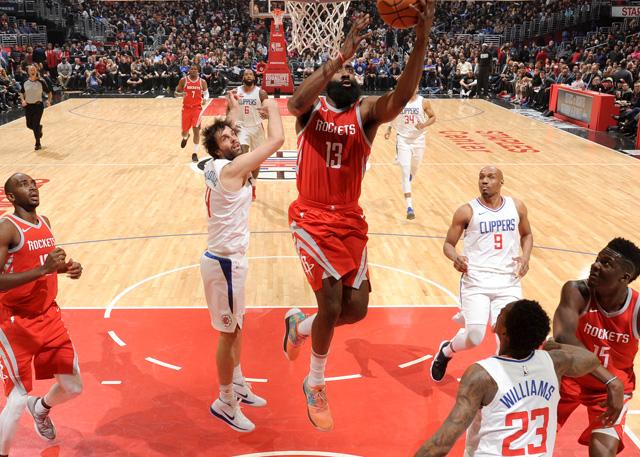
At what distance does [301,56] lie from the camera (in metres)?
26.8

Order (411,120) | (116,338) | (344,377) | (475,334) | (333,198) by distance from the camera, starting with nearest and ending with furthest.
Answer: (333,198) < (475,334) < (344,377) < (116,338) < (411,120)

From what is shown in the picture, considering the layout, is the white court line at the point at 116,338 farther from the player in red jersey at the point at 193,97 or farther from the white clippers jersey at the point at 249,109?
the player in red jersey at the point at 193,97

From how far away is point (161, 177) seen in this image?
1233 cm

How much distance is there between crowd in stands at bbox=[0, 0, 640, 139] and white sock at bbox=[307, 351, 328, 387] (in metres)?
14.7

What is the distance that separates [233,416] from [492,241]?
7.65 ft

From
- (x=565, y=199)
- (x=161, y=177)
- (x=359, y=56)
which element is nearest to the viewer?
(x=565, y=199)

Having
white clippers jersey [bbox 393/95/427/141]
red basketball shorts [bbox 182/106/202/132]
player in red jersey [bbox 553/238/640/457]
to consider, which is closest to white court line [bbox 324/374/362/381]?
player in red jersey [bbox 553/238/640/457]

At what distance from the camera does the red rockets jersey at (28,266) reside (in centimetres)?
407

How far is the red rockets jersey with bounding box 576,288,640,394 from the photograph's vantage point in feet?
12.1

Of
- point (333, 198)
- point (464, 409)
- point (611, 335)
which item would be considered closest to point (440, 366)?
point (611, 335)

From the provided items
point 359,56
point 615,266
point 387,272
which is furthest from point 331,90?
point 359,56

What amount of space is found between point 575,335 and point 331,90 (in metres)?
1.95

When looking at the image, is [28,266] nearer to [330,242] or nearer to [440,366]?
[330,242]

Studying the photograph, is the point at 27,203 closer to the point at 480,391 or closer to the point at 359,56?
the point at 480,391
